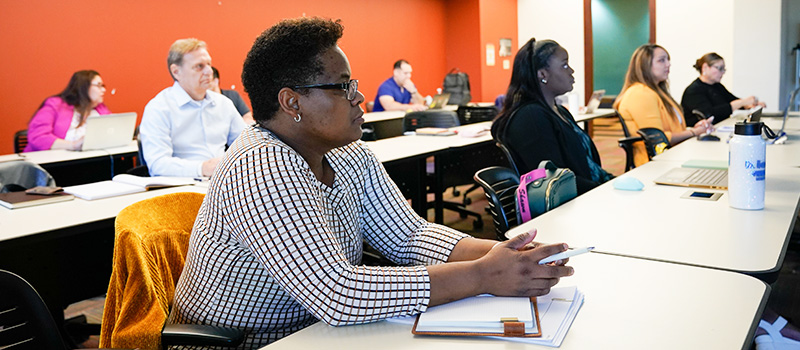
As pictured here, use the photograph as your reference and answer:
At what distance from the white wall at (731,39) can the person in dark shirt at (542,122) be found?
257 inches

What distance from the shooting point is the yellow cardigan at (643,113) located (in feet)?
13.8

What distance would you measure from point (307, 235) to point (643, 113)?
364 cm

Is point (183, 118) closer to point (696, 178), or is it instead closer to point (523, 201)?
point (523, 201)

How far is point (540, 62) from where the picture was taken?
295cm

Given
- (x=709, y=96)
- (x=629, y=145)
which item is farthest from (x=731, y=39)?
(x=629, y=145)

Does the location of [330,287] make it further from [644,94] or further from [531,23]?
[531,23]

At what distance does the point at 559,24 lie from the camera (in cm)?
Result: 1055

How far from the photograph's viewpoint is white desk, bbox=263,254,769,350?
1.04m

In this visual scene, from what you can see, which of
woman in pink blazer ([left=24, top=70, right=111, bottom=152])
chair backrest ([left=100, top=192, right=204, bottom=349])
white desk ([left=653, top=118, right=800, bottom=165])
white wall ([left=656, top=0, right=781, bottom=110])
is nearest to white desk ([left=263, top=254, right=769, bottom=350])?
chair backrest ([left=100, top=192, right=204, bottom=349])

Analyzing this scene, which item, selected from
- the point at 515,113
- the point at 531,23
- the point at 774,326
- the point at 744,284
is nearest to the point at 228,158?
the point at 744,284

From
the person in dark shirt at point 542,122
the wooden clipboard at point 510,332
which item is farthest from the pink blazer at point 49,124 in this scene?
the wooden clipboard at point 510,332

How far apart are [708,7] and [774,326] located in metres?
8.63

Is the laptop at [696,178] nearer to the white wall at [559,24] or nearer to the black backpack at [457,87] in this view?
the black backpack at [457,87]

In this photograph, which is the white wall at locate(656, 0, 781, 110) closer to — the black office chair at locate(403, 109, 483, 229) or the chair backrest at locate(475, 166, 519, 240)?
the black office chair at locate(403, 109, 483, 229)
